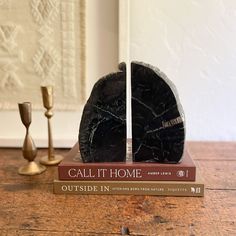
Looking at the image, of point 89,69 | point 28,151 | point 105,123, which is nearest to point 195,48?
point 89,69

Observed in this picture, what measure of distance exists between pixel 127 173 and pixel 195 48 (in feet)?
1.50

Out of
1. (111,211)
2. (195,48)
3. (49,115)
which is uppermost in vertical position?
(195,48)

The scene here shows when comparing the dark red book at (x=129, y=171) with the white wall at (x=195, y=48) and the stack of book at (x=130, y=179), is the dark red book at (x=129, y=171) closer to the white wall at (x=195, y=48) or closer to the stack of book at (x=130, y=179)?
the stack of book at (x=130, y=179)

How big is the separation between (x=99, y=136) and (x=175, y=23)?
17.0 inches

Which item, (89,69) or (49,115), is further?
(89,69)

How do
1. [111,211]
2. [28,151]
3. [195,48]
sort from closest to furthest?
[111,211] → [28,151] → [195,48]

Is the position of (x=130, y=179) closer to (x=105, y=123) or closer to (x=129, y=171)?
(x=129, y=171)

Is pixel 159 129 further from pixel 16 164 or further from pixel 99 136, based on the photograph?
pixel 16 164

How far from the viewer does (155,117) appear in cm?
66

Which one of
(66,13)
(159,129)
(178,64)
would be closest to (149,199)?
(159,129)

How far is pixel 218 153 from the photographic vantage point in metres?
0.88

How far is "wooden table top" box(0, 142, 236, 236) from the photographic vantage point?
54 cm

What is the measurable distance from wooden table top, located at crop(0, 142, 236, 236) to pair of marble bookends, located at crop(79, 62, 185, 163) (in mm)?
89

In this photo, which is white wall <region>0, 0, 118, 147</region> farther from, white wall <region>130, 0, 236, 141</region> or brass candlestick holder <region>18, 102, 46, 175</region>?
brass candlestick holder <region>18, 102, 46, 175</region>
